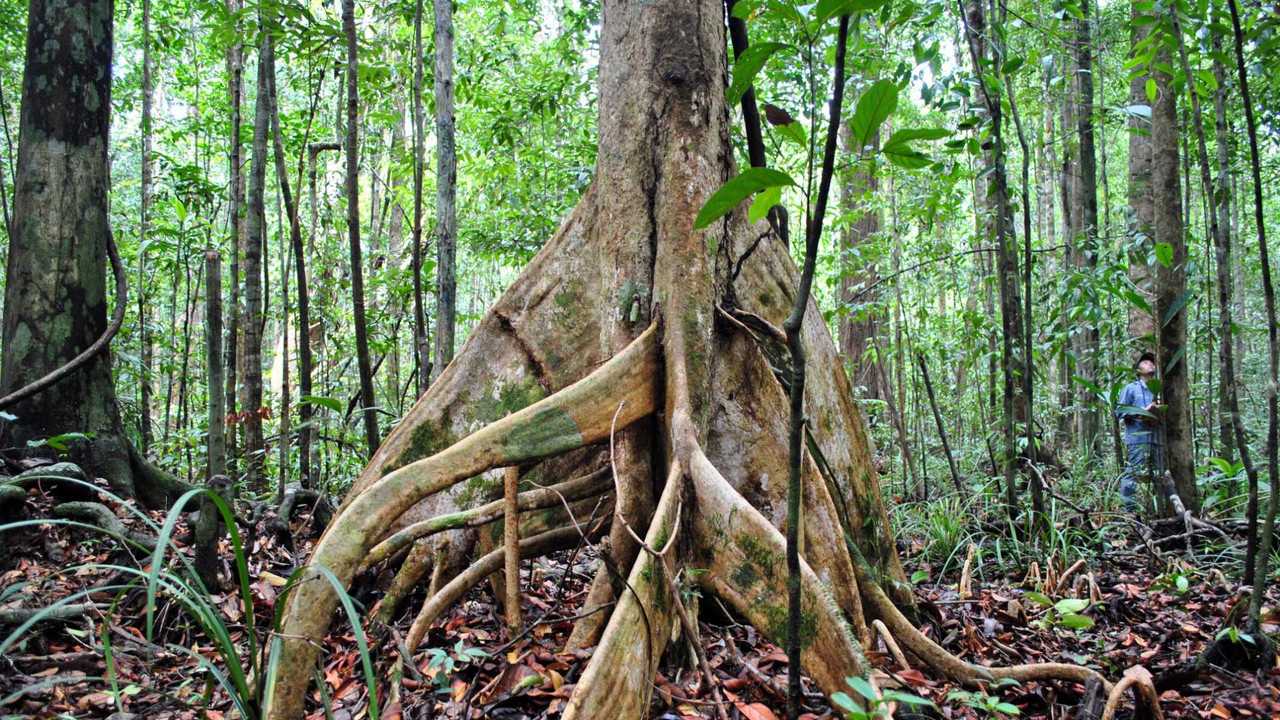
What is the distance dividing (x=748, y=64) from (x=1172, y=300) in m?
5.10

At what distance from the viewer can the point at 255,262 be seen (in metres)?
4.77

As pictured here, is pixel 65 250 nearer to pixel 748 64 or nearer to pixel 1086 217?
pixel 748 64

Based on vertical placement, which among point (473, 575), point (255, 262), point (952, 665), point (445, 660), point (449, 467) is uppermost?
point (255, 262)

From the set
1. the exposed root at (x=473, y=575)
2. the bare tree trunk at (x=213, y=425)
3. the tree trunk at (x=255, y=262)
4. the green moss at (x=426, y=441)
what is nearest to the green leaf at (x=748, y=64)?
the exposed root at (x=473, y=575)

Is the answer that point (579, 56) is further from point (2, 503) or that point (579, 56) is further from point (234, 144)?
point (2, 503)

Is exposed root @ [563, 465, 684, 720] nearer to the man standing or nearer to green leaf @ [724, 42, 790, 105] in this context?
green leaf @ [724, 42, 790, 105]

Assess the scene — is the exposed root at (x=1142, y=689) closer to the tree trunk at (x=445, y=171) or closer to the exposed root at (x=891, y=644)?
the exposed root at (x=891, y=644)

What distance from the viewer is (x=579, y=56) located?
734 cm

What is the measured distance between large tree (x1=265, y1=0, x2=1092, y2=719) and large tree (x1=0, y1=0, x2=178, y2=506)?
1.75 metres

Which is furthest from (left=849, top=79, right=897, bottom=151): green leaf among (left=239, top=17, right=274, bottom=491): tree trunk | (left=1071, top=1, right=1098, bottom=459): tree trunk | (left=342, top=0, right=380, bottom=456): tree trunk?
(left=1071, top=1, right=1098, bottom=459): tree trunk

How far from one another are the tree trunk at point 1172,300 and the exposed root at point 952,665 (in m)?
3.32

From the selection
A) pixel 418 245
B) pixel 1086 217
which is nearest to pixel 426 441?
pixel 418 245

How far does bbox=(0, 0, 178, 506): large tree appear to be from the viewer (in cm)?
390

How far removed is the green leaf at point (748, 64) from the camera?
1.59m
